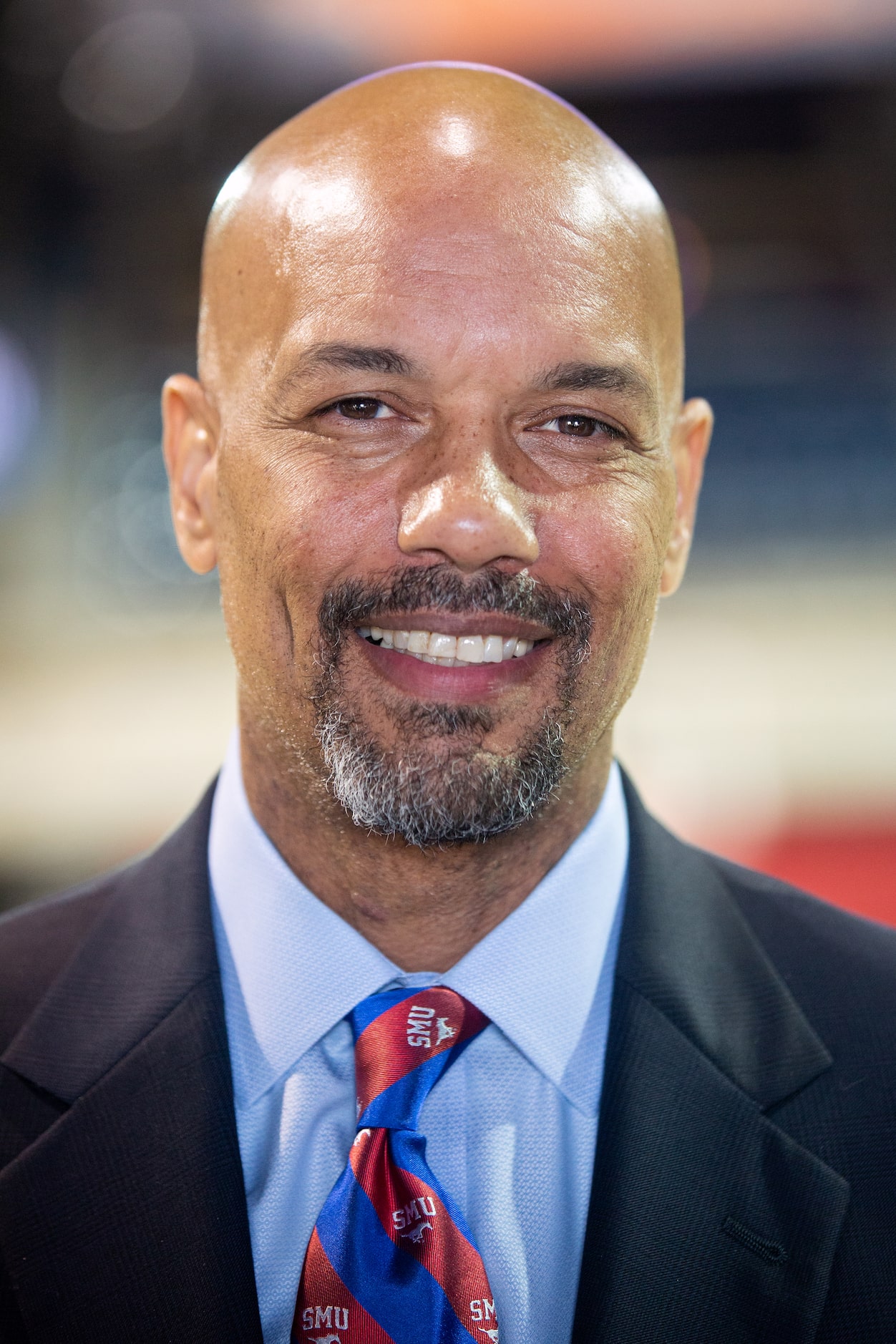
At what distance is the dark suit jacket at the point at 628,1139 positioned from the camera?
1.27 metres

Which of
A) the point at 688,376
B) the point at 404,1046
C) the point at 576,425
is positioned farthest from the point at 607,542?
the point at 688,376

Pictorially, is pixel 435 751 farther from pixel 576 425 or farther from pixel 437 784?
pixel 576 425

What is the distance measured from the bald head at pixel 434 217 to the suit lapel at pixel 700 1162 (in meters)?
0.76

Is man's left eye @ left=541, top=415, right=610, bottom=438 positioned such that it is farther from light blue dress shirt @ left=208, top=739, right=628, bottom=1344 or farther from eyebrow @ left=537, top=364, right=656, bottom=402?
light blue dress shirt @ left=208, top=739, right=628, bottom=1344

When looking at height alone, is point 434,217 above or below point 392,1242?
above

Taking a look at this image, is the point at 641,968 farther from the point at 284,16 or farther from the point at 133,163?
the point at 133,163

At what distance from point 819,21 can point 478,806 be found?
21.9 ft

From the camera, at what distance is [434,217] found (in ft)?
4.64

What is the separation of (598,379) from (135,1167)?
107 centimetres

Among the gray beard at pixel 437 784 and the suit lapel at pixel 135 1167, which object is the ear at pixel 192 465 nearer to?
the gray beard at pixel 437 784

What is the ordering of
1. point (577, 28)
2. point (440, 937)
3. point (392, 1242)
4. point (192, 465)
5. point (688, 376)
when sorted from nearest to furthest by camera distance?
point (392, 1242)
point (440, 937)
point (192, 465)
point (577, 28)
point (688, 376)

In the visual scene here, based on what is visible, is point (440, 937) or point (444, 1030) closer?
point (444, 1030)

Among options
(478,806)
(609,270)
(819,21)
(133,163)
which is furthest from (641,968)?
(133,163)

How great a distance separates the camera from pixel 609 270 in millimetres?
1484
